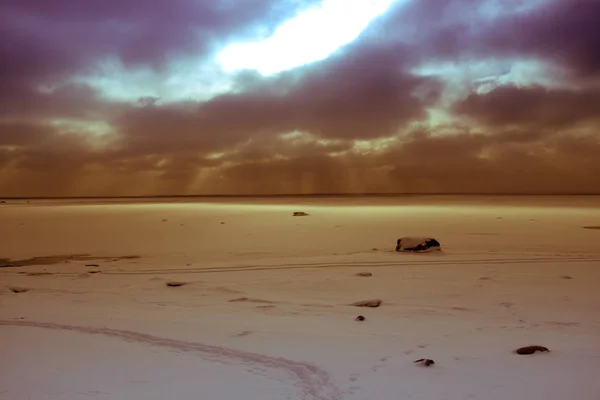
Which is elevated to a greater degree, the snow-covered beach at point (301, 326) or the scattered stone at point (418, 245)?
the scattered stone at point (418, 245)

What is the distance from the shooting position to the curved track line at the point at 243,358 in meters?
4.90

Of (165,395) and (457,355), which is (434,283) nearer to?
(457,355)

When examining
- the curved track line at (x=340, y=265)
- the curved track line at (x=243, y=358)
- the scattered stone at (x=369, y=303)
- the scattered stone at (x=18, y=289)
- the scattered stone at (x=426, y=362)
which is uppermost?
the curved track line at (x=340, y=265)

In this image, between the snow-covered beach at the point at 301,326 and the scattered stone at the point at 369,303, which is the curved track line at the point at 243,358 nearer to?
the snow-covered beach at the point at 301,326

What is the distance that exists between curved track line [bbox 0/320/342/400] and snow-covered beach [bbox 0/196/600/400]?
2 cm

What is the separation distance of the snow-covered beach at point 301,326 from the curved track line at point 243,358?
0.08ft

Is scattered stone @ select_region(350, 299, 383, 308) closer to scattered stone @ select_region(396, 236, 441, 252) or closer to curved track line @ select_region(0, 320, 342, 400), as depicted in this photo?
curved track line @ select_region(0, 320, 342, 400)

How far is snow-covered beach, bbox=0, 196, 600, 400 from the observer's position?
5043mm

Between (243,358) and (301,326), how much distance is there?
1511mm

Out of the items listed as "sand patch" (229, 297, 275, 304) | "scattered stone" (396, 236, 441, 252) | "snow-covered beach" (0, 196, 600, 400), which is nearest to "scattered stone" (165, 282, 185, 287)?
"snow-covered beach" (0, 196, 600, 400)

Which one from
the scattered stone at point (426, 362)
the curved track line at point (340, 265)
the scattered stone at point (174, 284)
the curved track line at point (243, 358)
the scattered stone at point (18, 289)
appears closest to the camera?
the curved track line at point (243, 358)

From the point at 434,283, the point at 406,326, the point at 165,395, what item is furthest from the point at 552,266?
the point at 165,395

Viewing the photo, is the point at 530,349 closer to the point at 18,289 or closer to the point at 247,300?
the point at 247,300

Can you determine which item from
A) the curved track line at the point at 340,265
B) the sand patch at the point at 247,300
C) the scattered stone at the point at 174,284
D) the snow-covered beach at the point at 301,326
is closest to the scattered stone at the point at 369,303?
the snow-covered beach at the point at 301,326
